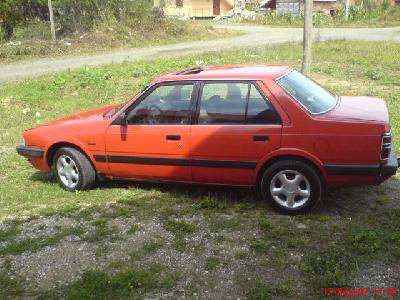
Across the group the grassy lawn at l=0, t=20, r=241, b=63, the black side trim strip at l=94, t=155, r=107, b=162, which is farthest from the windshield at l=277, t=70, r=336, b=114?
the grassy lawn at l=0, t=20, r=241, b=63

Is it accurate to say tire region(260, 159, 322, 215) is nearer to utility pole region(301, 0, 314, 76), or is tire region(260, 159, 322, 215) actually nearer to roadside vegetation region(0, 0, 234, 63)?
utility pole region(301, 0, 314, 76)

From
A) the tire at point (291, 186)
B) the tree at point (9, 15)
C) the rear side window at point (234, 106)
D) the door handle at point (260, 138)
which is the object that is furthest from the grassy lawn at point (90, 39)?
the tire at point (291, 186)

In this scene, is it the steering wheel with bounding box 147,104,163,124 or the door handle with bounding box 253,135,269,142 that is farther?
the steering wheel with bounding box 147,104,163,124

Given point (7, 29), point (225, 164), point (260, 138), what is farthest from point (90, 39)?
point (260, 138)

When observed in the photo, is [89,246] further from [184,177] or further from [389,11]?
[389,11]

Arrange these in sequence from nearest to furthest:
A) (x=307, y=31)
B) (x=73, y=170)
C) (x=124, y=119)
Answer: (x=124, y=119) → (x=73, y=170) → (x=307, y=31)

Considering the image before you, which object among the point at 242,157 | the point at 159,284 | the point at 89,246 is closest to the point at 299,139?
the point at 242,157

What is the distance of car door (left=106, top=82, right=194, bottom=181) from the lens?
5.44 metres

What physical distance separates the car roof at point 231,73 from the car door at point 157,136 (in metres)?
0.12

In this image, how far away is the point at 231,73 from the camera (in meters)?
5.44

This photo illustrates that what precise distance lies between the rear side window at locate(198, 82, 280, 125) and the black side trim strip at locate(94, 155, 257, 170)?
0.44m

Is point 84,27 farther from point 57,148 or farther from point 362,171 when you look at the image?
point 362,171

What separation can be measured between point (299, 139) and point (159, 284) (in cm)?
204

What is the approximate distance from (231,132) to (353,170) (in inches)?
51.7
